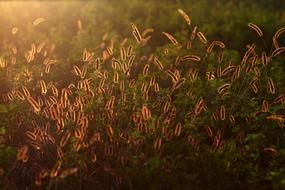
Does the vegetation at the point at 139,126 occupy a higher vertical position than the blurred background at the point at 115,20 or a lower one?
lower

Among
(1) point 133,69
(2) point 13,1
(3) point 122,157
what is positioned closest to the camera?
(3) point 122,157

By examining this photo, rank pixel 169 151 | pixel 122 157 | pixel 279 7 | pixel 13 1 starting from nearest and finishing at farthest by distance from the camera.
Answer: pixel 122 157
pixel 169 151
pixel 13 1
pixel 279 7

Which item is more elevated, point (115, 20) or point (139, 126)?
point (115, 20)

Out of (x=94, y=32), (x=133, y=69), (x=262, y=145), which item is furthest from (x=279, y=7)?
(x=262, y=145)

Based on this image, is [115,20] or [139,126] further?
[115,20]

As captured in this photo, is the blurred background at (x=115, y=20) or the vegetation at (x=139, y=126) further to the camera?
the blurred background at (x=115, y=20)

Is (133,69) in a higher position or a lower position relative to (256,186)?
higher

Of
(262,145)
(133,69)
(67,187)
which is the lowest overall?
(67,187)

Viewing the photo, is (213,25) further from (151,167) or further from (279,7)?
(151,167)

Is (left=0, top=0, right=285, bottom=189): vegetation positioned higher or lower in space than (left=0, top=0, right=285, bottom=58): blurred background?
lower

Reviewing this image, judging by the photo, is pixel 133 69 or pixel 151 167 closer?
pixel 151 167

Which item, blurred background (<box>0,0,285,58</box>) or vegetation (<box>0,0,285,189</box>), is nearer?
vegetation (<box>0,0,285,189</box>)
